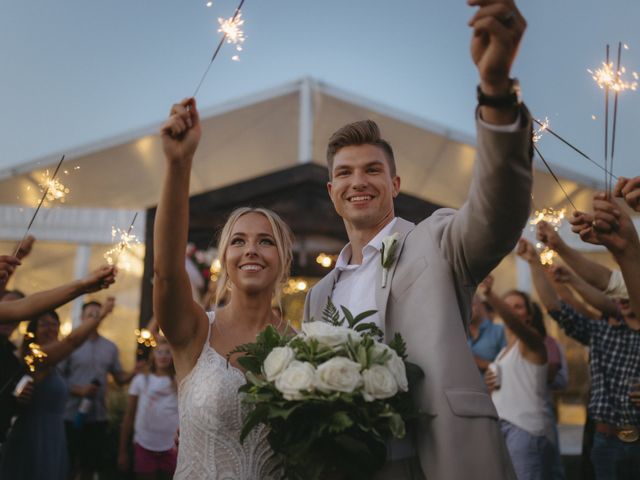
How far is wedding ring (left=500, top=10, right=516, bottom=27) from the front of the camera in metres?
1.56

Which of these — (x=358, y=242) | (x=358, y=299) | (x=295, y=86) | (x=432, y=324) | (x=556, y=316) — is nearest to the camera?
(x=432, y=324)

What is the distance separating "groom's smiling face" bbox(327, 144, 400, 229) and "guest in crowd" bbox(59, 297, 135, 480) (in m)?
4.69

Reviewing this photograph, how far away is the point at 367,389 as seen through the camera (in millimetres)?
1738

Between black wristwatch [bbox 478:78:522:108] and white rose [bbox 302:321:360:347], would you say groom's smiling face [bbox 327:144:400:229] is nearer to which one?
white rose [bbox 302:321:360:347]

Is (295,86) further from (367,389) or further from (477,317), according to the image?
(367,389)

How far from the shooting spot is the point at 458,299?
6.76 feet

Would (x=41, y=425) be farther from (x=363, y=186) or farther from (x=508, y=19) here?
(x=508, y=19)

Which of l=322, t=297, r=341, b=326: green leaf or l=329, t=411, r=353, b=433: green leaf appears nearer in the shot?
l=329, t=411, r=353, b=433: green leaf

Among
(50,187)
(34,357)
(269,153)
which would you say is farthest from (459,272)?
(269,153)

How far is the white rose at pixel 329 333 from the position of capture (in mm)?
1862

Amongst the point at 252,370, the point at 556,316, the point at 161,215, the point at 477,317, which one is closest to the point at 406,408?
the point at 252,370

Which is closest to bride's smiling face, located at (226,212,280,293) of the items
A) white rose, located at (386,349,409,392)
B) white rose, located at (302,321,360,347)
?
white rose, located at (302,321,360,347)

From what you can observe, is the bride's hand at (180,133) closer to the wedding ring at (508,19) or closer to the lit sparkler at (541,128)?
the wedding ring at (508,19)

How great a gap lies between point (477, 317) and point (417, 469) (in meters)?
4.55
